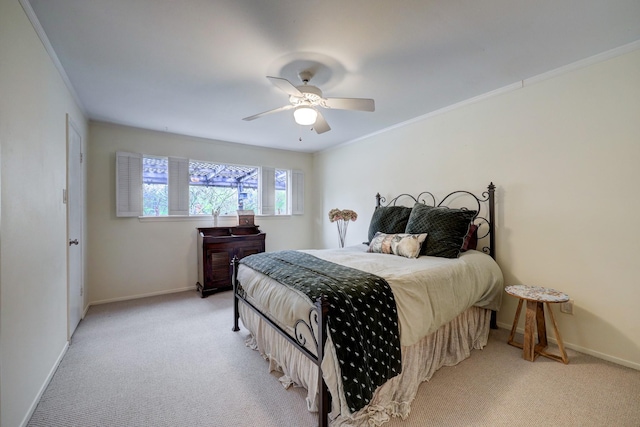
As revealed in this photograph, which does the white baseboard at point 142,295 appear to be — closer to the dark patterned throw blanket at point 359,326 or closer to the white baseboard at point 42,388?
the white baseboard at point 42,388

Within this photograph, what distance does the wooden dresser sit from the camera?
392 centimetres

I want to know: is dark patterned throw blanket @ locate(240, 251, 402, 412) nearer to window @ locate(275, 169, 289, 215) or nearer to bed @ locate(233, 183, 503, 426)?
bed @ locate(233, 183, 503, 426)

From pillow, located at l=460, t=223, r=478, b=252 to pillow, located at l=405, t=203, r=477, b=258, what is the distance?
161mm

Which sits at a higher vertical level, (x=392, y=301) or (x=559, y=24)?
(x=559, y=24)

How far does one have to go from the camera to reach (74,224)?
282 centimetres

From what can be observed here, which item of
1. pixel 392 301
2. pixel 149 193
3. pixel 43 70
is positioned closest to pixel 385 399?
pixel 392 301

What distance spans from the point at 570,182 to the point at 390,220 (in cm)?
167

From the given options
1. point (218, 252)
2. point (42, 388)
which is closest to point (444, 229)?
point (218, 252)

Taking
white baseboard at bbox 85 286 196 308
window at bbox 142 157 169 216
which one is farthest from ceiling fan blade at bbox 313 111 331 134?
white baseboard at bbox 85 286 196 308

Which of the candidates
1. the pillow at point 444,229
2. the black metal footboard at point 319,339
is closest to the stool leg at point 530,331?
the pillow at point 444,229

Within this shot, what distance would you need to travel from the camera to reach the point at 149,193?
401 centimetres

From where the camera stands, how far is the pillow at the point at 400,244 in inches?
104

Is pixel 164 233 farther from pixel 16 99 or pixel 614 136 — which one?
pixel 614 136

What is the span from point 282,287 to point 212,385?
857 millimetres
